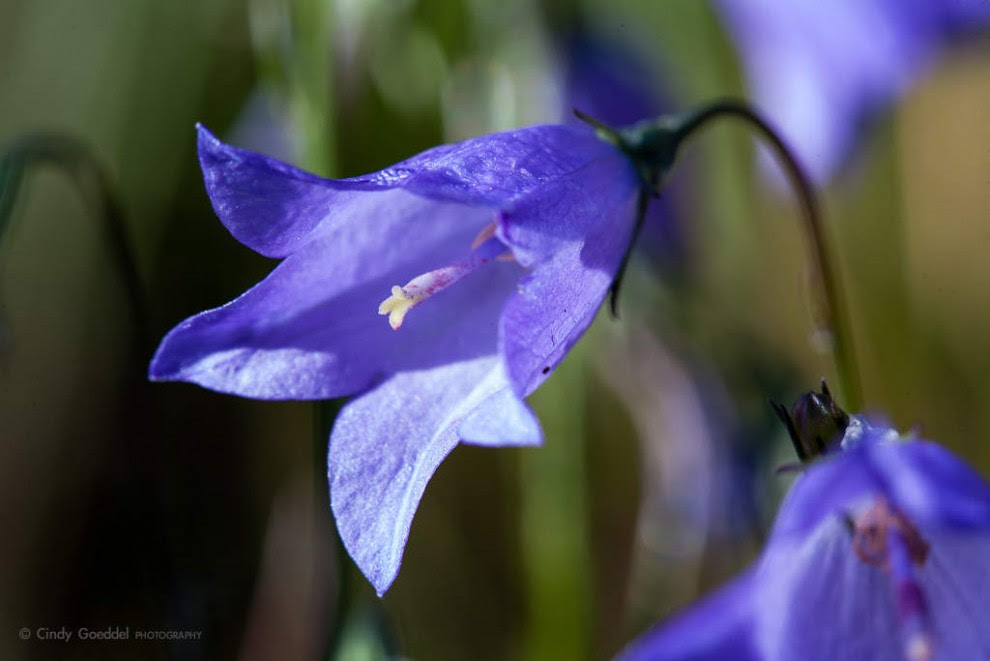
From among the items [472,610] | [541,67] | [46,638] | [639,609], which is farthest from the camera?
[472,610]

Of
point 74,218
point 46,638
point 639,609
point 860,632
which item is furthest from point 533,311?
point 74,218

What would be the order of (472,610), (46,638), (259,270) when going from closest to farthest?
1. (46,638)
2. (472,610)
3. (259,270)

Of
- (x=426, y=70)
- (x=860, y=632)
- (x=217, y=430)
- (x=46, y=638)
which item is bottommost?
(x=46, y=638)

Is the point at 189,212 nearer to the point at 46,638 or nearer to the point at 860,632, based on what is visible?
the point at 46,638

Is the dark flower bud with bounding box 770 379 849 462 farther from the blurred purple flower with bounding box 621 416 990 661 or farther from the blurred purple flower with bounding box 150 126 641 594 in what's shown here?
the blurred purple flower with bounding box 150 126 641 594

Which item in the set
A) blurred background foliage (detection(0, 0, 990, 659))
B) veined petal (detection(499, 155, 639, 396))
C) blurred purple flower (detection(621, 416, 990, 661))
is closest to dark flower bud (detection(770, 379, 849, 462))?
blurred purple flower (detection(621, 416, 990, 661))
